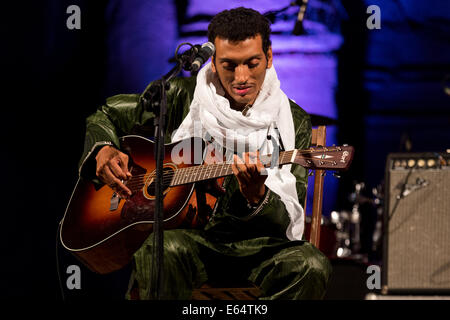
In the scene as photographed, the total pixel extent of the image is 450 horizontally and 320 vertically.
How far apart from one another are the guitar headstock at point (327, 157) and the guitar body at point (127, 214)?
0.51m

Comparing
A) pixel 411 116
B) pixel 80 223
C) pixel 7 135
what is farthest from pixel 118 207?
pixel 411 116

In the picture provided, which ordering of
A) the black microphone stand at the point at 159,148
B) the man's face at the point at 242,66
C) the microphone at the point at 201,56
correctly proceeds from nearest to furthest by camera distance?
the black microphone stand at the point at 159,148 < the microphone at the point at 201,56 < the man's face at the point at 242,66

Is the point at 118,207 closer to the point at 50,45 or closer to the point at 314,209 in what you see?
the point at 314,209

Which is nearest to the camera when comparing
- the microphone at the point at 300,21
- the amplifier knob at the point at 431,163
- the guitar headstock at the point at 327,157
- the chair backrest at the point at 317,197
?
the guitar headstock at the point at 327,157

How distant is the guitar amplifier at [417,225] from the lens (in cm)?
262

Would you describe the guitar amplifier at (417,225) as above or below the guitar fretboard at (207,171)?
below

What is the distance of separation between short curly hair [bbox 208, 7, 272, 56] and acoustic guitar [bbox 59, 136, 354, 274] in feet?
1.68

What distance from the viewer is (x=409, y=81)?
596cm

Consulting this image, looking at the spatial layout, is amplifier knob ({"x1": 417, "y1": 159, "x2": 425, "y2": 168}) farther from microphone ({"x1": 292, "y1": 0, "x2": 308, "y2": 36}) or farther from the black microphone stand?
microphone ({"x1": 292, "y1": 0, "x2": 308, "y2": 36})

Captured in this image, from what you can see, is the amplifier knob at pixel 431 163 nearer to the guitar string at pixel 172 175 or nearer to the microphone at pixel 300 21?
the guitar string at pixel 172 175

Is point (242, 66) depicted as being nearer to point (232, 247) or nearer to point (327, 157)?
point (327, 157)

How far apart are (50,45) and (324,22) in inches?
97.6

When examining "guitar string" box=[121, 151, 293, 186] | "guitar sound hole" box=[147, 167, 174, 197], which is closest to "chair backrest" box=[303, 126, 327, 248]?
"guitar string" box=[121, 151, 293, 186]

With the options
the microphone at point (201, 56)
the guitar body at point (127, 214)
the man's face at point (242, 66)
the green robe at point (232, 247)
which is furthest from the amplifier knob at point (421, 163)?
the microphone at point (201, 56)
